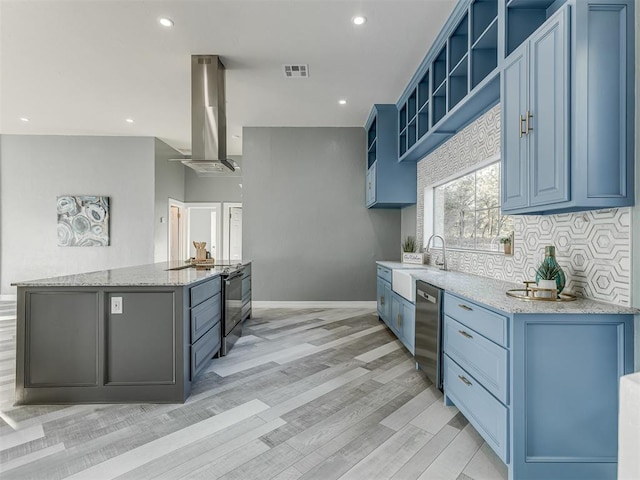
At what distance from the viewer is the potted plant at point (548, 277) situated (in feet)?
5.87

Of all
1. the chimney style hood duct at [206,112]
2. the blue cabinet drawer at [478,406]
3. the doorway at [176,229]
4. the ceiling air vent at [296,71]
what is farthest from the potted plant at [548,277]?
the doorway at [176,229]

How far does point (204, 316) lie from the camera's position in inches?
112

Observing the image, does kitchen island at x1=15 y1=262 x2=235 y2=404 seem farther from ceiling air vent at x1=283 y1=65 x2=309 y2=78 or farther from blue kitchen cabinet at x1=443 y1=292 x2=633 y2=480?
ceiling air vent at x1=283 y1=65 x2=309 y2=78

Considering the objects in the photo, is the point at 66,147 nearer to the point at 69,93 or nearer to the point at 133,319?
the point at 69,93

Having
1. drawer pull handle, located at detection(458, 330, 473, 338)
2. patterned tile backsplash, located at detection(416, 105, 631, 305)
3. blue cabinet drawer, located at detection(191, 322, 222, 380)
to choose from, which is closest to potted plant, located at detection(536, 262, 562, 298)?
patterned tile backsplash, located at detection(416, 105, 631, 305)

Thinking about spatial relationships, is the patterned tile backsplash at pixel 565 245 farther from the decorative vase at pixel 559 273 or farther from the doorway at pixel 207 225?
the doorway at pixel 207 225

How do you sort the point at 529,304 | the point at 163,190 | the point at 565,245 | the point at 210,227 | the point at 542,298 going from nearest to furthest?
the point at 529,304 < the point at 542,298 < the point at 565,245 < the point at 163,190 < the point at 210,227

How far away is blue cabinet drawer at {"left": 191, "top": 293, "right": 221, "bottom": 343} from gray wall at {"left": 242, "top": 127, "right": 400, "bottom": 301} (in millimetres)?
2523

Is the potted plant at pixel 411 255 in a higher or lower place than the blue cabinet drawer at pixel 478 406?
higher

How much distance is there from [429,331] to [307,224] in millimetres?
3465

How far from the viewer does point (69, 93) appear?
4.44 metres

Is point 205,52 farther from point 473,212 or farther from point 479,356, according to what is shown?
point 479,356

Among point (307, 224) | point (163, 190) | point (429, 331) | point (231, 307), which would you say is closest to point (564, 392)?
point (429, 331)

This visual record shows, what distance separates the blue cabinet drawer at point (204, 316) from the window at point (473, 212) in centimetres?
254
